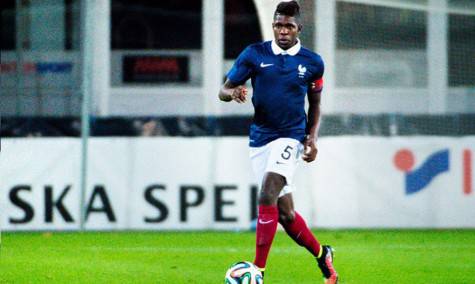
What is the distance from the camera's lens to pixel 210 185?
57.6ft

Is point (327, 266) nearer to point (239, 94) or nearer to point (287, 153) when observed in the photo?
point (287, 153)

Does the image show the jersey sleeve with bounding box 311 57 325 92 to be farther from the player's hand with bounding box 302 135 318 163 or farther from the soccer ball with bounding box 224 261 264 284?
→ the soccer ball with bounding box 224 261 264 284

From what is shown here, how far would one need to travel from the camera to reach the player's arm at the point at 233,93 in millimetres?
9742

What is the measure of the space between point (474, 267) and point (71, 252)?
159 inches

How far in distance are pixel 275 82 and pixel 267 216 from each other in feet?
3.14

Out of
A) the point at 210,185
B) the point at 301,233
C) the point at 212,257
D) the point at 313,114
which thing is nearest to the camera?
the point at 301,233

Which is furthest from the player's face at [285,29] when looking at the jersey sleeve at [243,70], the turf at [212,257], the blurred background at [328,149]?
the blurred background at [328,149]

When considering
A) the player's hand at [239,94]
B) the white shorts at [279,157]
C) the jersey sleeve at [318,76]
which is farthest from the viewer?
the jersey sleeve at [318,76]

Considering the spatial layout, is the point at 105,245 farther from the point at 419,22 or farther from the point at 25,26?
the point at 25,26

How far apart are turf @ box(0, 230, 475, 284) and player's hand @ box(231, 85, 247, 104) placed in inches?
70.8

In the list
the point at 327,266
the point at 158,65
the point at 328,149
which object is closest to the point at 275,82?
the point at 327,266

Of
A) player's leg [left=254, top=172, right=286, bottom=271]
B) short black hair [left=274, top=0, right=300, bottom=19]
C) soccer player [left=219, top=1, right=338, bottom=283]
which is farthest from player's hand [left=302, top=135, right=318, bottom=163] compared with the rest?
short black hair [left=274, top=0, right=300, bottom=19]

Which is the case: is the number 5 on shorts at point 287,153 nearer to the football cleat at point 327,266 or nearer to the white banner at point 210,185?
the football cleat at point 327,266

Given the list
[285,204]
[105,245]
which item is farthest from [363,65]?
[285,204]
